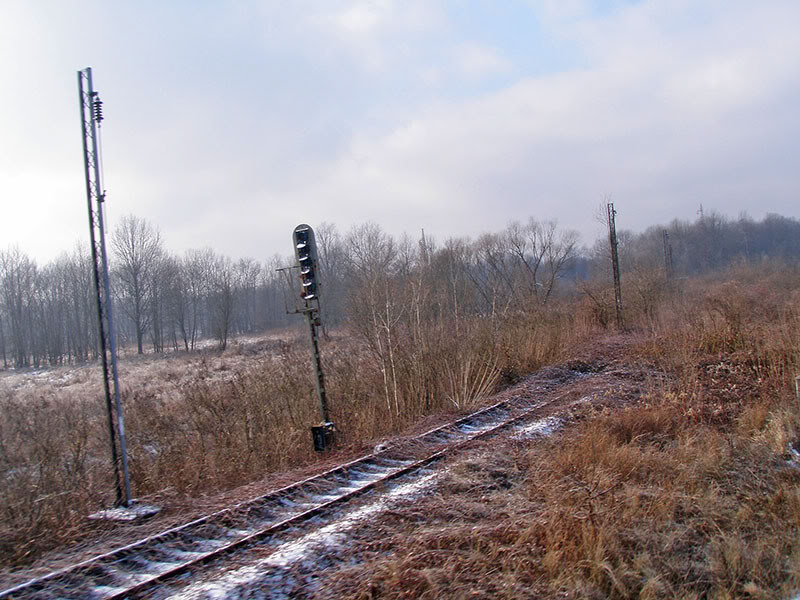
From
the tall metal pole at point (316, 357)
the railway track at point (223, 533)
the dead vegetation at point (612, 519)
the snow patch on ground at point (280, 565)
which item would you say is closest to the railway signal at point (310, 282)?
the tall metal pole at point (316, 357)

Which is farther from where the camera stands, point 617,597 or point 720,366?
point 720,366

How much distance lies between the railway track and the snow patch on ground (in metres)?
0.28

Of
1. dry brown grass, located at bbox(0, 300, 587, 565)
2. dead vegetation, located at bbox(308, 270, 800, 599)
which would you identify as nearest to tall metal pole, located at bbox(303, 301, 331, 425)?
dry brown grass, located at bbox(0, 300, 587, 565)

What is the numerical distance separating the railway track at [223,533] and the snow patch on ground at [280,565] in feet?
0.93

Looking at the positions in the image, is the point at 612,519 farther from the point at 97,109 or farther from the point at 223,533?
the point at 97,109

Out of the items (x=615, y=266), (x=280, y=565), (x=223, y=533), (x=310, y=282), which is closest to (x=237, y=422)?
(x=310, y=282)

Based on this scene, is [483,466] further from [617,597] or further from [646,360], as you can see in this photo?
[646,360]

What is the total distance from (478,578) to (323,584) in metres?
1.29

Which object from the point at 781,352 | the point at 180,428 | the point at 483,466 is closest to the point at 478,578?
the point at 483,466

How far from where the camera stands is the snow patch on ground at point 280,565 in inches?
191

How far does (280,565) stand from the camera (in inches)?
210

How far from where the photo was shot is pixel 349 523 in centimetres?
636

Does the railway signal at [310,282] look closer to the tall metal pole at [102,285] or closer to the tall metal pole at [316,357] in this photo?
the tall metal pole at [316,357]

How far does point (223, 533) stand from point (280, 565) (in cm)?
131
